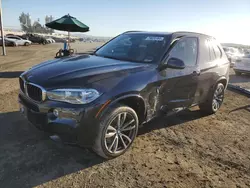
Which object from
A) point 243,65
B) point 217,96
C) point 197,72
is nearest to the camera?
point 197,72

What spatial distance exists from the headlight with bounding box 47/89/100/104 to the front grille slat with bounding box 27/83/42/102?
24cm

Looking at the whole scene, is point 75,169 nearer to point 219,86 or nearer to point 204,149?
point 204,149

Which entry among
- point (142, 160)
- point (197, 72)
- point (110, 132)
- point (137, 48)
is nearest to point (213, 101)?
point (197, 72)

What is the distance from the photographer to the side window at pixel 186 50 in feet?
13.9

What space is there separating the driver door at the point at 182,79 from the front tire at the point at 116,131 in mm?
771

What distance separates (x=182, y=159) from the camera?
3.64 m

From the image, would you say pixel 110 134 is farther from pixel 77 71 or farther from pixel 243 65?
pixel 243 65

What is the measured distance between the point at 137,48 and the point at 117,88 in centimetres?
137

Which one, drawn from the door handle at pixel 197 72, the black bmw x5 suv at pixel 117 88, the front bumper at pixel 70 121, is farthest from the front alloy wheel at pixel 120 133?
the door handle at pixel 197 72

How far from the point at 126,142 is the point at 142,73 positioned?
3.61ft

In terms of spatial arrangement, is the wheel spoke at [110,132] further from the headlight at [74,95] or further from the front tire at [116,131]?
the headlight at [74,95]

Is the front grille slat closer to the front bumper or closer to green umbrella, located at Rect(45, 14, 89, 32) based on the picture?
the front bumper

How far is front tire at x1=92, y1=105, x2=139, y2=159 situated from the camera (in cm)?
316

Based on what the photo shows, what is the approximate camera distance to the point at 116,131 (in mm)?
3451
